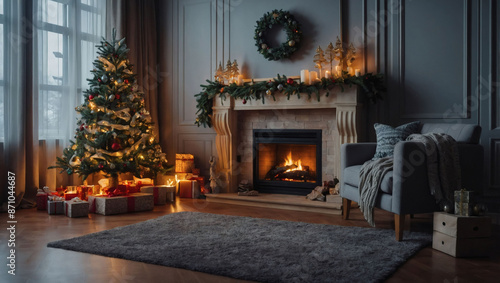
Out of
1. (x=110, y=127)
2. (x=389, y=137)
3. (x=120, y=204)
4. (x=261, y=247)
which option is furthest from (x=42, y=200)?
(x=389, y=137)

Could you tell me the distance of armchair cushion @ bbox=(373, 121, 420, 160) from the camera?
4020mm

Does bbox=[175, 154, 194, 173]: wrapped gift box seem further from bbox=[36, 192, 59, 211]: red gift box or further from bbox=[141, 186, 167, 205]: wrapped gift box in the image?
bbox=[36, 192, 59, 211]: red gift box

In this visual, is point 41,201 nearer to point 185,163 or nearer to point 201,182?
point 185,163

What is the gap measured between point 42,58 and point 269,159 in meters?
2.81

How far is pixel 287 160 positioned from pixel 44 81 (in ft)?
9.47

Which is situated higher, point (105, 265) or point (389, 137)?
point (389, 137)

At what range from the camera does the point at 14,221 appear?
13.5ft

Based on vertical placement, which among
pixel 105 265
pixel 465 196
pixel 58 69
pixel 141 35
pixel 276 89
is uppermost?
pixel 141 35

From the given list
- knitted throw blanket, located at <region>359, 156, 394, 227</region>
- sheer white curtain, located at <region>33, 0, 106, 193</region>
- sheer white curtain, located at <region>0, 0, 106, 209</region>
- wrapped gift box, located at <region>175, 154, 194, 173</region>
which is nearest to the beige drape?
sheer white curtain, located at <region>0, 0, 106, 209</region>

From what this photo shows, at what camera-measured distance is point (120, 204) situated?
182 inches

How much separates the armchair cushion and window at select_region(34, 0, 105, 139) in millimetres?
3397

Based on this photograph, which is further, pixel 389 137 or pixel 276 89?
pixel 276 89

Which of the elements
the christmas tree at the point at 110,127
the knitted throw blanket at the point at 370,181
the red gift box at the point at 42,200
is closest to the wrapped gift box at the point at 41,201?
the red gift box at the point at 42,200

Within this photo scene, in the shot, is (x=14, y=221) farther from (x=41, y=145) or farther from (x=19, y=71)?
(x=19, y=71)
